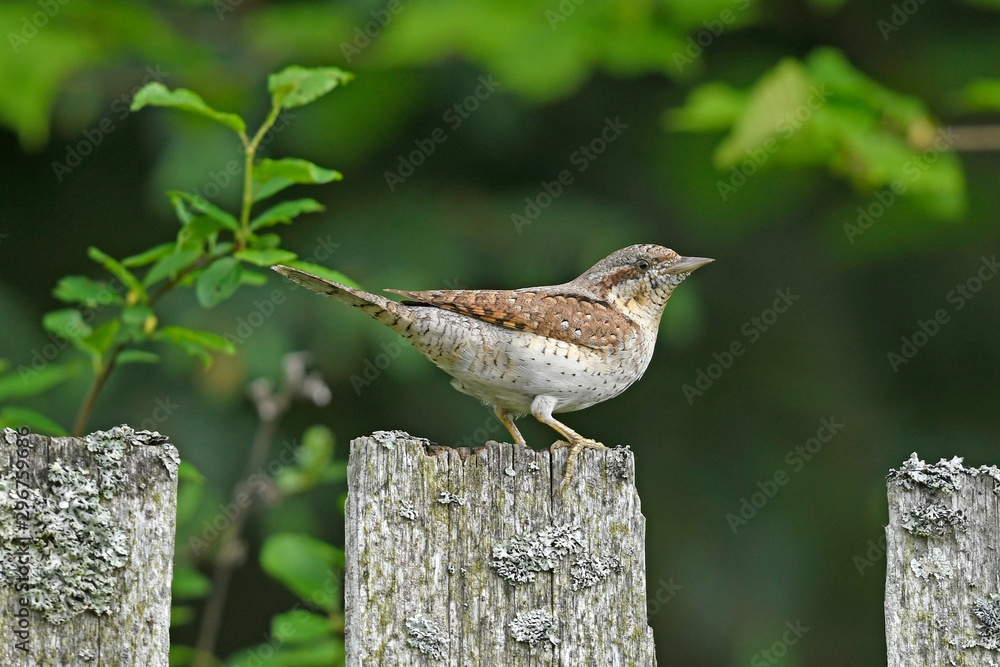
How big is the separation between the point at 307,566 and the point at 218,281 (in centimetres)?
84

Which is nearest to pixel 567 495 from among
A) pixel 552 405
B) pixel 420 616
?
pixel 420 616

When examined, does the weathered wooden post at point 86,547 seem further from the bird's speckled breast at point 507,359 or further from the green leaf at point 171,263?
the bird's speckled breast at point 507,359

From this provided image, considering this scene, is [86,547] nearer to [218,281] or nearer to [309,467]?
[218,281]

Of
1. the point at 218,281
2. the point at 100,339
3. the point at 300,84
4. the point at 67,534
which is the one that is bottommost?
the point at 67,534

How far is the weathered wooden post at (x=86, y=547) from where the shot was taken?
5.98 feet

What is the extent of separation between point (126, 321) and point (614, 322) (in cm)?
158

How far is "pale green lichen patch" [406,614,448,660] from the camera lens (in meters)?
1.99

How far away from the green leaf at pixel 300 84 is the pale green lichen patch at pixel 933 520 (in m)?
1.81

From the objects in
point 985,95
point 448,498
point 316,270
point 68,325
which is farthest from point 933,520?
point 985,95

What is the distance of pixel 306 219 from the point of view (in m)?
5.78

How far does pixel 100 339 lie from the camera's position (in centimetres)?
282

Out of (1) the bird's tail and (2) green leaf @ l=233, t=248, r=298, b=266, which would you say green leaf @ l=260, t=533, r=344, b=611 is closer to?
(1) the bird's tail

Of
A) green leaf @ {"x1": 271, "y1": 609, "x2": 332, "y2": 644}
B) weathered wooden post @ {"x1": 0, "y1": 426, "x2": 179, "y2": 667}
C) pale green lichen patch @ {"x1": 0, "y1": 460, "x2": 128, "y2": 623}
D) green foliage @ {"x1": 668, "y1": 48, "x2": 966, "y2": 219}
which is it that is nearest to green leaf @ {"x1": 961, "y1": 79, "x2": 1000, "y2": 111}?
green foliage @ {"x1": 668, "y1": 48, "x2": 966, "y2": 219}

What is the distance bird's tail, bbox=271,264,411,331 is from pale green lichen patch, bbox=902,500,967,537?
60.1 inches
